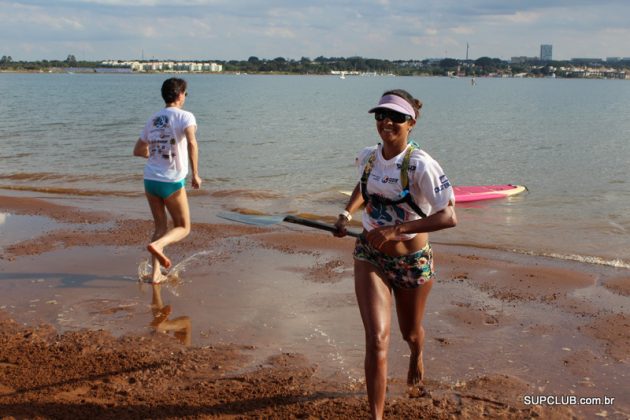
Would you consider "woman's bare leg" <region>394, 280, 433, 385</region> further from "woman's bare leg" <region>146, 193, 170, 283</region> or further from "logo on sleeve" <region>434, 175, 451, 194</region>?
"woman's bare leg" <region>146, 193, 170, 283</region>

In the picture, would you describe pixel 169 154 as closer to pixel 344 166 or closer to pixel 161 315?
pixel 161 315

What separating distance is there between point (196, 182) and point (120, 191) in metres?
9.40

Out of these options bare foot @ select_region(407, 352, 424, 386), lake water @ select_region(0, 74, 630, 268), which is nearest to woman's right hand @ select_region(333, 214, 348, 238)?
bare foot @ select_region(407, 352, 424, 386)

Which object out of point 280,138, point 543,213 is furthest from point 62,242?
point 280,138

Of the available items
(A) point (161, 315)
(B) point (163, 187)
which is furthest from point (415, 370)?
(B) point (163, 187)

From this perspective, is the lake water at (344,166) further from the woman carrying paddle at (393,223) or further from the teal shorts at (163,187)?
the woman carrying paddle at (393,223)

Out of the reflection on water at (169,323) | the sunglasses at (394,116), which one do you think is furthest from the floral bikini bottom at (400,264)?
the reflection on water at (169,323)

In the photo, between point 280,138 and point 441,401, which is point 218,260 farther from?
point 280,138

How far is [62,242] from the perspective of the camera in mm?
9633

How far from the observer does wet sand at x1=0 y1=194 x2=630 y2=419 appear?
4762 mm

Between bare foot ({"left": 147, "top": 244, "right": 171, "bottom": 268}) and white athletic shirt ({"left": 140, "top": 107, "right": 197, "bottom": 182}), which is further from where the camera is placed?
white athletic shirt ({"left": 140, "top": 107, "right": 197, "bottom": 182})

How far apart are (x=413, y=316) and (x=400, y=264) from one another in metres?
0.45

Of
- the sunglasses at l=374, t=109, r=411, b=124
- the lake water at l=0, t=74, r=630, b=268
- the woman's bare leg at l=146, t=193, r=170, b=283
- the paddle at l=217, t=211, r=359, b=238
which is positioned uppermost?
the sunglasses at l=374, t=109, r=411, b=124

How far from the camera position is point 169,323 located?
6301 mm
